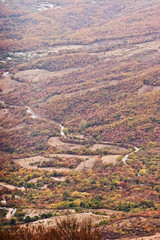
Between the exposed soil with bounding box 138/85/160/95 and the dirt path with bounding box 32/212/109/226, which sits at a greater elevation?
the dirt path with bounding box 32/212/109/226

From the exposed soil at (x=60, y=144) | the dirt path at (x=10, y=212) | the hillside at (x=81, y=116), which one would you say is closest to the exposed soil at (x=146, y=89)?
the hillside at (x=81, y=116)

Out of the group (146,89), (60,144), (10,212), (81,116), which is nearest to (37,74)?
(81,116)

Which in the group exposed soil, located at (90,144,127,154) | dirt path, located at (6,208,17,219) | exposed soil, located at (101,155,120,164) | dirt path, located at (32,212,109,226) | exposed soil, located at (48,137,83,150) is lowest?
exposed soil, located at (48,137,83,150)

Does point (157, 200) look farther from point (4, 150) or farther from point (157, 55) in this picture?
point (157, 55)

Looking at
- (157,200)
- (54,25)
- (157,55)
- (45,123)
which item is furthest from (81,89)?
(54,25)

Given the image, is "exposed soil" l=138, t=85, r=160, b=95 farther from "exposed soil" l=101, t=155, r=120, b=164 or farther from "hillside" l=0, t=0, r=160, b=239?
"exposed soil" l=101, t=155, r=120, b=164

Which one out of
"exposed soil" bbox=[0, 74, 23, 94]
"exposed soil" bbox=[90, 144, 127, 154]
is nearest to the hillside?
"exposed soil" bbox=[90, 144, 127, 154]

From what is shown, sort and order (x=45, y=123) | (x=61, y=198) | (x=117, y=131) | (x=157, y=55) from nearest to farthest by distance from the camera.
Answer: (x=61, y=198)
(x=117, y=131)
(x=45, y=123)
(x=157, y=55)

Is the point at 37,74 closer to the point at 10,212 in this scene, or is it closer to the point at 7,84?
the point at 7,84
